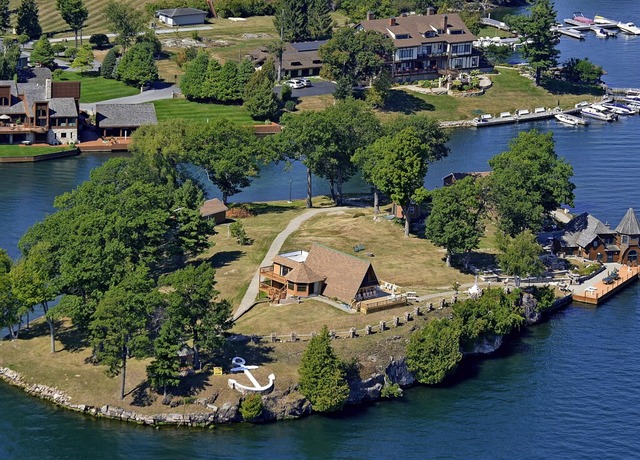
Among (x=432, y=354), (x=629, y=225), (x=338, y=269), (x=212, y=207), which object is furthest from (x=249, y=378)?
(x=629, y=225)

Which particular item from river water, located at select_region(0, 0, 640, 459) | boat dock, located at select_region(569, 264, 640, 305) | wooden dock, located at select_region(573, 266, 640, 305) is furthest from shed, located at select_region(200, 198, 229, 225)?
wooden dock, located at select_region(573, 266, 640, 305)

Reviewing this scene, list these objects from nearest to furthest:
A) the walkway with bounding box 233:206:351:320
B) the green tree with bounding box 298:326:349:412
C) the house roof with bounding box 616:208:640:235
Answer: the green tree with bounding box 298:326:349:412
the walkway with bounding box 233:206:351:320
the house roof with bounding box 616:208:640:235

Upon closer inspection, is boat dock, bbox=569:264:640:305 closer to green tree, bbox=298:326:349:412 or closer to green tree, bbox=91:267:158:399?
green tree, bbox=298:326:349:412

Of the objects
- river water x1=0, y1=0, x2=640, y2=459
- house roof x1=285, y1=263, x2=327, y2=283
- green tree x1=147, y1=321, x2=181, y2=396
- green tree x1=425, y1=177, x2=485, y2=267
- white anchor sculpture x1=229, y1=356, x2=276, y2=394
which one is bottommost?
river water x1=0, y1=0, x2=640, y2=459

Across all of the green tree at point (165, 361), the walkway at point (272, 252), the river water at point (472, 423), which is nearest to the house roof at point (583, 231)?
the river water at point (472, 423)

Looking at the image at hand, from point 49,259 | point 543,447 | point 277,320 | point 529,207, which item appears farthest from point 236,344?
point 529,207

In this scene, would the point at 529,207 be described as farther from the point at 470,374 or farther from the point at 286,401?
the point at 286,401

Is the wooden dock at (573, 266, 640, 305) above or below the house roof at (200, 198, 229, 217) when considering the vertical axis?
below
